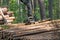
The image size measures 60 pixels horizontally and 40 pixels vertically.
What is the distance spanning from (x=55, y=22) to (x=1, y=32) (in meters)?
1.55

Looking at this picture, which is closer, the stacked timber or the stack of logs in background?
the stacked timber

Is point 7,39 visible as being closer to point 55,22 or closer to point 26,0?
point 55,22

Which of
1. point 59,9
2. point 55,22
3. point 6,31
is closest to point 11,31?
point 6,31

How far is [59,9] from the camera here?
24.0 meters

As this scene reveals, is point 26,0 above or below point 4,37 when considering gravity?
above

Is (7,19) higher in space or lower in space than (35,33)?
lower

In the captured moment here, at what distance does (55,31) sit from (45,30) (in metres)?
0.27

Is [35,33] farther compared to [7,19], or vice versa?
[7,19]

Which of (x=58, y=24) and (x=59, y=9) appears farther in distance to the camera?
(x=59, y=9)

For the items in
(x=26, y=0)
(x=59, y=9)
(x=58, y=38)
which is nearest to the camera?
(x=58, y=38)

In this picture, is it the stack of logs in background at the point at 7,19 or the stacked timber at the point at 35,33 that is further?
the stack of logs in background at the point at 7,19

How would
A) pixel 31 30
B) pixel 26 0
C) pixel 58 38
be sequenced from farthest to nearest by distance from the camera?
pixel 26 0 → pixel 31 30 → pixel 58 38

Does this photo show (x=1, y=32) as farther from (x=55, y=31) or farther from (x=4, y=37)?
(x=55, y=31)

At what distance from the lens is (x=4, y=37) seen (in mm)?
5082
